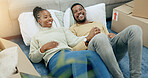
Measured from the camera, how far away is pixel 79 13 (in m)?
1.83

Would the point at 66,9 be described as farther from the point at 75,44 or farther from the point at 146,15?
the point at 146,15

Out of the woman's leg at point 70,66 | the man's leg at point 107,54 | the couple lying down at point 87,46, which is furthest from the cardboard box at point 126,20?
the woman's leg at point 70,66

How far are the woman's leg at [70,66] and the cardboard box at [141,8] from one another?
3.25 ft

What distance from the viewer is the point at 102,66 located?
1149mm

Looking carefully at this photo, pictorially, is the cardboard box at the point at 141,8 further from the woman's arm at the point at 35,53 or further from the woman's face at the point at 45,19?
the woman's arm at the point at 35,53

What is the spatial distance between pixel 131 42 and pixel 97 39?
248mm

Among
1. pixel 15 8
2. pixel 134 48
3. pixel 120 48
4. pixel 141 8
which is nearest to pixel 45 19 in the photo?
pixel 15 8

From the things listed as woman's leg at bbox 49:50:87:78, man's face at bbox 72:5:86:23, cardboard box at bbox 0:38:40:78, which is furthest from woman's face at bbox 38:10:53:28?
cardboard box at bbox 0:38:40:78

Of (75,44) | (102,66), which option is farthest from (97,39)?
(75,44)

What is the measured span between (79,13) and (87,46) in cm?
44

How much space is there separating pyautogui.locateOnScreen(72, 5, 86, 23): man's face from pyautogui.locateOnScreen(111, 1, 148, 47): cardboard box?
1.72 ft

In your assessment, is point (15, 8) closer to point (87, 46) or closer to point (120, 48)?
point (87, 46)

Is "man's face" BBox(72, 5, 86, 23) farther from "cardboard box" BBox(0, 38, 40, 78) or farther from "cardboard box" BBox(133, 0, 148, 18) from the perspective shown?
"cardboard box" BBox(0, 38, 40, 78)

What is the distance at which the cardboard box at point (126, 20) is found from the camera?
192 centimetres
